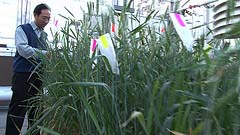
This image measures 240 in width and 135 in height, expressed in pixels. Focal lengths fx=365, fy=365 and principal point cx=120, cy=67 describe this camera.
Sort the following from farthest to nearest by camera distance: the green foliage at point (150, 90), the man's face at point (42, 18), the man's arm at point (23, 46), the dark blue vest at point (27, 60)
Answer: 1. the man's face at point (42, 18)
2. the dark blue vest at point (27, 60)
3. the man's arm at point (23, 46)
4. the green foliage at point (150, 90)

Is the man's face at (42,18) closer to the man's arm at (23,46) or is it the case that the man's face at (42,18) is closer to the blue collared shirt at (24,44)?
the blue collared shirt at (24,44)

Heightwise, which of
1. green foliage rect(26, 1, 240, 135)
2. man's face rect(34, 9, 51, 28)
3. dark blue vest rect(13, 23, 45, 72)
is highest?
man's face rect(34, 9, 51, 28)

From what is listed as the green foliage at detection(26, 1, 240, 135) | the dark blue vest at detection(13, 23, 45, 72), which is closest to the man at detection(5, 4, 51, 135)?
the dark blue vest at detection(13, 23, 45, 72)

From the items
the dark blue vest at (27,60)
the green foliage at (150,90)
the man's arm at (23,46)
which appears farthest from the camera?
the dark blue vest at (27,60)

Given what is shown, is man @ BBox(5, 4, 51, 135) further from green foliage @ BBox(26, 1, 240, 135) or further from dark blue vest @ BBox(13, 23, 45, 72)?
green foliage @ BBox(26, 1, 240, 135)

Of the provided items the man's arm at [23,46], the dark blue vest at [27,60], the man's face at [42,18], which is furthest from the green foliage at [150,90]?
the man's face at [42,18]

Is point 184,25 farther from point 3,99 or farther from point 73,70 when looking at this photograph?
point 3,99

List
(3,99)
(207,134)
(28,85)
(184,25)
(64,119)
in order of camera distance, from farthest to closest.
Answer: (3,99), (28,85), (64,119), (184,25), (207,134)

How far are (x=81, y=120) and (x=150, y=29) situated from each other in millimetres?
444

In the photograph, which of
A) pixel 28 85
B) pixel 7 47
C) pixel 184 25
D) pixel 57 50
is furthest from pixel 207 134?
pixel 7 47

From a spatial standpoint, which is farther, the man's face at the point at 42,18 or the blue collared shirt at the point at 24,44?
the man's face at the point at 42,18

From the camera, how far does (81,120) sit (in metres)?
1.00

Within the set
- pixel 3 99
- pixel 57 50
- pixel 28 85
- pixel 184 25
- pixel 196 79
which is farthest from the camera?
pixel 3 99

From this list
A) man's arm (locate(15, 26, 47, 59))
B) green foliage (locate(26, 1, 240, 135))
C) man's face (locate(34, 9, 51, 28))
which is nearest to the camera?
green foliage (locate(26, 1, 240, 135))
